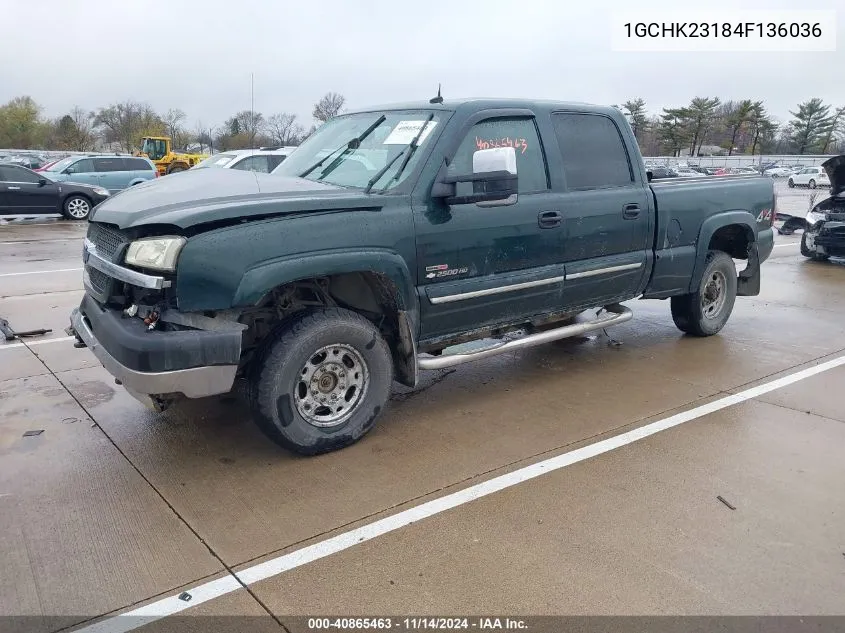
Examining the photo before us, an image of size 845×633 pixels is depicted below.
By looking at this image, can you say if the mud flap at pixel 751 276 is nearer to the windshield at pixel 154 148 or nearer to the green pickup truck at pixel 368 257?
the green pickup truck at pixel 368 257

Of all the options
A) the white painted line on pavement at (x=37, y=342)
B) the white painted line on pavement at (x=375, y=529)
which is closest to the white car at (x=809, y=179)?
the white painted line on pavement at (x=375, y=529)

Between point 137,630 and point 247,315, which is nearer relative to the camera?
point 137,630

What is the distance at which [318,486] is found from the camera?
3623 millimetres

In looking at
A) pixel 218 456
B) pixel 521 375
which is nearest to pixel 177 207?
pixel 218 456

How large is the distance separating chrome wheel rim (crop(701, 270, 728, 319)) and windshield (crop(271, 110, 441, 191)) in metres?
3.45

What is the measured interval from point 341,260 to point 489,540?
1.61 meters

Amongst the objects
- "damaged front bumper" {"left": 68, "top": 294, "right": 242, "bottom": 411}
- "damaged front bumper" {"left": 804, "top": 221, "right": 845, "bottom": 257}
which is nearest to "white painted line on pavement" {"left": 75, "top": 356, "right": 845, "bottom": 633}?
"damaged front bumper" {"left": 68, "top": 294, "right": 242, "bottom": 411}

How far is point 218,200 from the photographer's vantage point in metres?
3.62

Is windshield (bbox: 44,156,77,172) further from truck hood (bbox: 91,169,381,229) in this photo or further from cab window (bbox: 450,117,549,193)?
cab window (bbox: 450,117,549,193)

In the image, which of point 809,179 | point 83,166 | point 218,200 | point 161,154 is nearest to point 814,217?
point 218,200

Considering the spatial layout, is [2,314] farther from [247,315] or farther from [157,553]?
[157,553]

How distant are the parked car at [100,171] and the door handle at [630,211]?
17891mm

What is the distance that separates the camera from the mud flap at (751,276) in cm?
658

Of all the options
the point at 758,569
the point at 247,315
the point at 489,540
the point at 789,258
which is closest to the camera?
the point at 758,569
